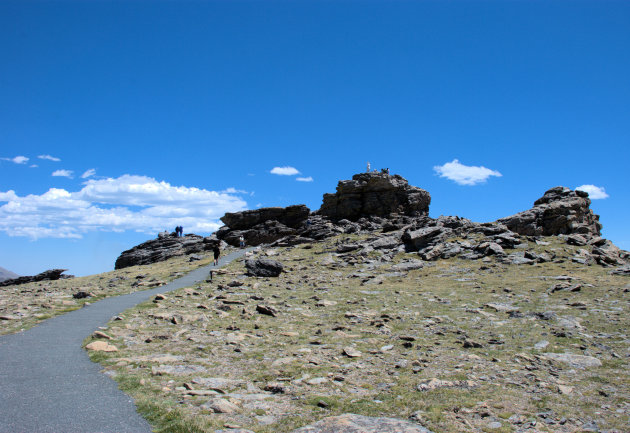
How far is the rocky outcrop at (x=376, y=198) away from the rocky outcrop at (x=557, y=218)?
2318 cm

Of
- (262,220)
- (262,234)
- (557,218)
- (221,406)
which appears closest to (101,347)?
(221,406)

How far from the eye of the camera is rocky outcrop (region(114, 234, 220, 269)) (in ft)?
210

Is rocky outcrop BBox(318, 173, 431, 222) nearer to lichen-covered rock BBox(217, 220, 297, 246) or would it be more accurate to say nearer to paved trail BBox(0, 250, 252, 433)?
lichen-covered rock BBox(217, 220, 297, 246)

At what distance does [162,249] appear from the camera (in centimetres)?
6769

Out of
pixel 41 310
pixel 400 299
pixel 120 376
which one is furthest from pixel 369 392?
pixel 41 310

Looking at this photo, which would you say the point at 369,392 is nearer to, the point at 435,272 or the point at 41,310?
the point at 41,310

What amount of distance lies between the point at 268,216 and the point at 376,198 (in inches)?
816

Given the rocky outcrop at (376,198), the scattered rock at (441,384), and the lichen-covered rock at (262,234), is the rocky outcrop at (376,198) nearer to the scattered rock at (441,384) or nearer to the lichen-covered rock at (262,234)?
the lichen-covered rock at (262,234)

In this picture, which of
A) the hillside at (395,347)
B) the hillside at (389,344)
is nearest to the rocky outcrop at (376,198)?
the hillside at (389,344)

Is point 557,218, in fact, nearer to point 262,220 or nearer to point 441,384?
point 441,384

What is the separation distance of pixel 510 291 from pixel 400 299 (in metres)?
7.22

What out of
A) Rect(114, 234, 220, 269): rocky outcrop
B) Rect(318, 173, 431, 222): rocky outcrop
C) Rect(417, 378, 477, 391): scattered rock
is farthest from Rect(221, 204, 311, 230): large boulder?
Rect(417, 378, 477, 391): scattered rock

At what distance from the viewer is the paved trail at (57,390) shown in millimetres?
A: 7340

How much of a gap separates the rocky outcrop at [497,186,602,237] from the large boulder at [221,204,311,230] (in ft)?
120
